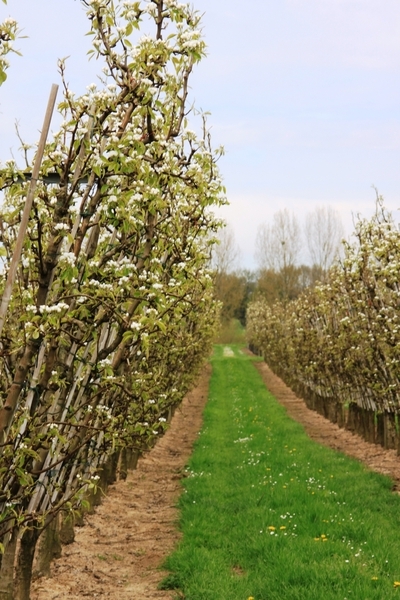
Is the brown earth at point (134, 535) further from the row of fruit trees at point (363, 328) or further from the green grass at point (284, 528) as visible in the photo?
the row of fruit trees at point (363, 328)

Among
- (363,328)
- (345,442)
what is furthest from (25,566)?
(345,442)

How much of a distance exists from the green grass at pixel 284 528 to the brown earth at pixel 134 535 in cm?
35

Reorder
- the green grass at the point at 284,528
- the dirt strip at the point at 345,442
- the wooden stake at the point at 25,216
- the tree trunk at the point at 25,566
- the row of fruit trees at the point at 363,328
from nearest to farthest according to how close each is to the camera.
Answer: the wooden stake at the point at 25,216
the tree trunk at the point at 25,566
the green grass at the point at 284,528
the row of fruit trees at the point at 363,328
the dirt strip at the point at 345,442

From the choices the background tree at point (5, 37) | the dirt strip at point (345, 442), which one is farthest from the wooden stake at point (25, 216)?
the dirt strip at point (345, 442)

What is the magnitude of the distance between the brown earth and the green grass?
35cm

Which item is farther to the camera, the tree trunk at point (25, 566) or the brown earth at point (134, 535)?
the brown earth at point (134, 535)

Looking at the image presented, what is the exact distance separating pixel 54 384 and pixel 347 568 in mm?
3706

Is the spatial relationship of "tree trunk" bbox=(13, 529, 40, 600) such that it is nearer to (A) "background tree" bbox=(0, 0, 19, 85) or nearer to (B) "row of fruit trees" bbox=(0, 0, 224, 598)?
(B) "row of fruit trees" bbox=(0, 0, 224, 598)

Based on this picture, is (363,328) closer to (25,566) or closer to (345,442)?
(345,442)

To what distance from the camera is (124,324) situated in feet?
16.3

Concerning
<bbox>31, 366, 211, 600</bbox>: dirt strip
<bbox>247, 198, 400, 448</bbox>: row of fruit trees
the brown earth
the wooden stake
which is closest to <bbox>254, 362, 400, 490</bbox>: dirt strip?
the brown earth

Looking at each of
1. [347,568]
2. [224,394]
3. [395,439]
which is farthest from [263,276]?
[347,568]

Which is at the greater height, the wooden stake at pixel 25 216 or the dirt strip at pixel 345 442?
the wooden stake at pixel 25 216

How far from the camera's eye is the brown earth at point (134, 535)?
7.32 m
